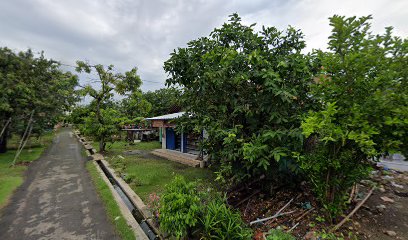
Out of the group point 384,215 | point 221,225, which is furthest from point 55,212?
point 384,215

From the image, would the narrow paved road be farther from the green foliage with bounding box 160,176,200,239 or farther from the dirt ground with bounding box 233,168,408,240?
the dirt ground with bounding box 233,168,408,240

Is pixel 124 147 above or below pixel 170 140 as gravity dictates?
below

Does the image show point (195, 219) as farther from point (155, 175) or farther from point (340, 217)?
point (155, 175)

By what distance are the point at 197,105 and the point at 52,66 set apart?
1292cm

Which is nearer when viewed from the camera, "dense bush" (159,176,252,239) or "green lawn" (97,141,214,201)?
"dense bush" (159,176,252,239)

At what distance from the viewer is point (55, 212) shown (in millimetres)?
4594

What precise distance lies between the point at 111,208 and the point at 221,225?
3.10 meters

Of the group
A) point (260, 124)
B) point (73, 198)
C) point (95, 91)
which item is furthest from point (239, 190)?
point (95, 91)

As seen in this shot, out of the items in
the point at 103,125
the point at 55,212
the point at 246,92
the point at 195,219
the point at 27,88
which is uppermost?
the point at 27,88

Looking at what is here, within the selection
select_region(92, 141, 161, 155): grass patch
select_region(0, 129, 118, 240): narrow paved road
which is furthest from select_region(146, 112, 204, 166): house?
select_region(0, 129, 118, 240): narrow paved road

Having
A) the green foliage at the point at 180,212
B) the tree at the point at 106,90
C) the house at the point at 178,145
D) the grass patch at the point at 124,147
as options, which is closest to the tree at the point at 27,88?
the tree at the point at 106,90

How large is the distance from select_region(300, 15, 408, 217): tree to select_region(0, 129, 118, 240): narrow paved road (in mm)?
4310

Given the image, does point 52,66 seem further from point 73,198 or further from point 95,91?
point 73,198

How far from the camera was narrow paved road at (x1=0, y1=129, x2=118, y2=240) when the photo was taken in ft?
Result: 12.4
